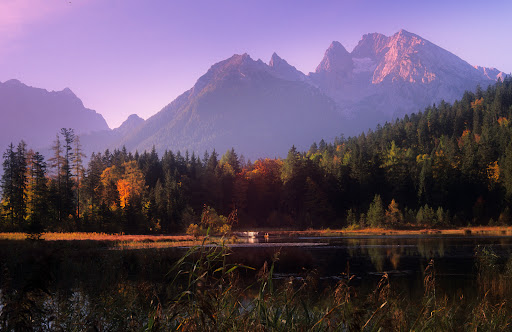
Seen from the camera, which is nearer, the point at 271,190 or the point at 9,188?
the point at 9,188

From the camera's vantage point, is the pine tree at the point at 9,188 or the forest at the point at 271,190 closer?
the pine tree at the point at 9,188

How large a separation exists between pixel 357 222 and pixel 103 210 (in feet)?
188

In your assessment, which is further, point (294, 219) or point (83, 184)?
point (294, 219)

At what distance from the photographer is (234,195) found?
11112 cm

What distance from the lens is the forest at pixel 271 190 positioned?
243ft

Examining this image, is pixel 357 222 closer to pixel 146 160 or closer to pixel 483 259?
pixel 146 160

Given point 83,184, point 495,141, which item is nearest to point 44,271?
point 83,184

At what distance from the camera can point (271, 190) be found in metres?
117

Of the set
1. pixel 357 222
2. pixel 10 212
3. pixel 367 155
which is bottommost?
pixel 357 222

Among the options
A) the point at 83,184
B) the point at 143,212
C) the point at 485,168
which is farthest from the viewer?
the point at 485,168

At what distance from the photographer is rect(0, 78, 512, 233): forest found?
74000mm

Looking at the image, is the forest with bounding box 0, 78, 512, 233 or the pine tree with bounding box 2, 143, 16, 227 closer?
the pine tree with bounding box 2, 143, 16, 227

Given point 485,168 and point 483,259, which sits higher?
point 485,168

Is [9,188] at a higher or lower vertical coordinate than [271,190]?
higher
